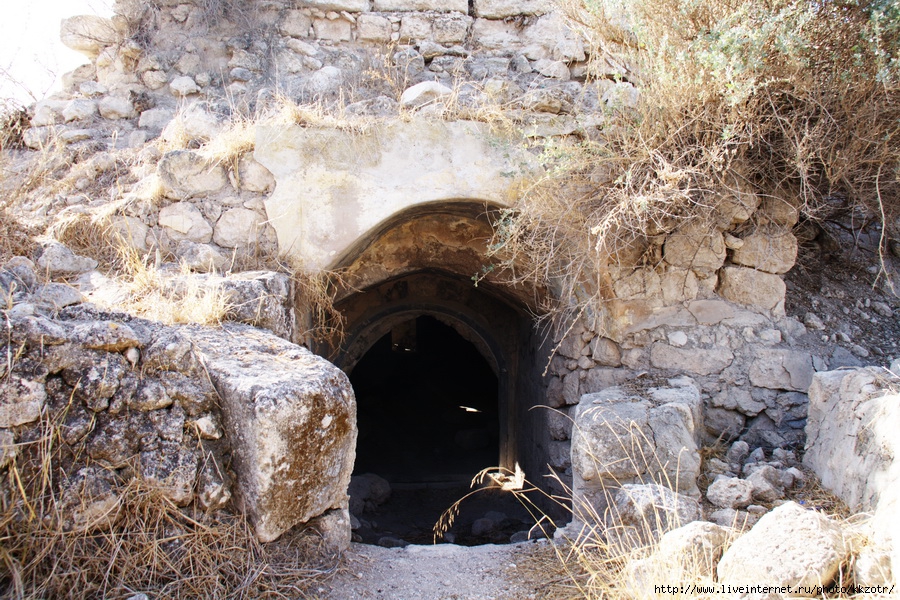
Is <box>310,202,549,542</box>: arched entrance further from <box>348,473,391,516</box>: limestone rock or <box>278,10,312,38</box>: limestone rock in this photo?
<box>278,10,312,38</box>: limestone rock

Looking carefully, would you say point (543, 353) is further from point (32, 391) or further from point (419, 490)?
point (32, 391)

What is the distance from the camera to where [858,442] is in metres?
2.78

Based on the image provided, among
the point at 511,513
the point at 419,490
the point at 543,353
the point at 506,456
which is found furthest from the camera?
the point at 419,490

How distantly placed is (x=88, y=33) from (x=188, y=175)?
214cm

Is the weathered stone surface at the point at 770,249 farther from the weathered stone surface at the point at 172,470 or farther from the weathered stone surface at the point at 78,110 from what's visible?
A: the weathered stone surface at the point at 78,110

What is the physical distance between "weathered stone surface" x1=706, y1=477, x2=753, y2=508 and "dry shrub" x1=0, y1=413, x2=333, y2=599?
1.79 metres

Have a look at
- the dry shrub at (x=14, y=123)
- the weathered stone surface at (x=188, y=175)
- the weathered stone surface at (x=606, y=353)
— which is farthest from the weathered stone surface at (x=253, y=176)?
the weathered stone surface at (x=606, y=353)

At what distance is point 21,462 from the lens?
2.04m

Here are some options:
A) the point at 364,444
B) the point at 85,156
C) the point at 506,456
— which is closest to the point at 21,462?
the point at 85,156

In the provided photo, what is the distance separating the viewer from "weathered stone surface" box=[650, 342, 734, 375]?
12.8 feet

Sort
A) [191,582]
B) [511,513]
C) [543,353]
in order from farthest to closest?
[511,513] < [543,353] < [191,582]

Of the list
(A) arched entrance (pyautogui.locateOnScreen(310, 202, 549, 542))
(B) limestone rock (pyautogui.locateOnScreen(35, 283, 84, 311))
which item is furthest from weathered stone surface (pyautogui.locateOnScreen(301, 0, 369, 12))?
(B) limestone rock (pyautogui.locateOnScreen(35, 283, 84, 311))

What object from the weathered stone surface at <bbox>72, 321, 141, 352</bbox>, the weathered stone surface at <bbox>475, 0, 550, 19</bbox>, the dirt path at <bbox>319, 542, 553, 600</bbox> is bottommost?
the dirt path at <bbox>319, 542, 553, 600</bbox>

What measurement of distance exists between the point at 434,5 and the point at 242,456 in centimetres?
420
